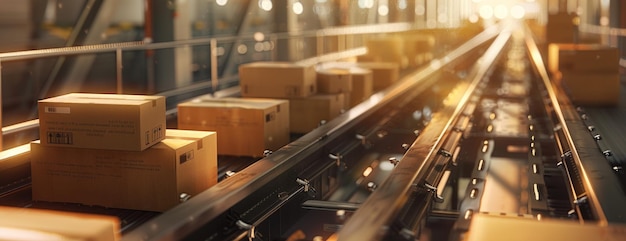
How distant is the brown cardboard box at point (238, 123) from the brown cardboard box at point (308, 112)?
0.99 metres

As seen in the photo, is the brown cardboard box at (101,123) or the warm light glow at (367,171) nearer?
the brown cardboard box at (101,123)

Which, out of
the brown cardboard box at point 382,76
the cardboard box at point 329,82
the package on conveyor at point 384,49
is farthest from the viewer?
the package on conveyor at point 384,49

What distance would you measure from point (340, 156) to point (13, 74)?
5.23m

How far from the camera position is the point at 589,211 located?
11.4 ft

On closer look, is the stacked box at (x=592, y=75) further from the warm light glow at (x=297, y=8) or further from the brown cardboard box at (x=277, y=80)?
the warm light glow at (x=297, y=8)

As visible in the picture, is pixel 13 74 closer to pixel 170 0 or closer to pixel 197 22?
pixel 170 0

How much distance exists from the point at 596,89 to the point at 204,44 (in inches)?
284

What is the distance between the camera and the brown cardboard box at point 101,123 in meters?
3.81

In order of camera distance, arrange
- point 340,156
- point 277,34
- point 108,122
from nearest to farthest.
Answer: point 108,122
point 340,156
point 277,34

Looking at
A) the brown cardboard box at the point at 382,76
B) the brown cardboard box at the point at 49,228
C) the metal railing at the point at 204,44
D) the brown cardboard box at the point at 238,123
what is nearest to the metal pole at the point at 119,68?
the metal railing at the point at 204,44

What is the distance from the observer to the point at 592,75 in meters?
8.30

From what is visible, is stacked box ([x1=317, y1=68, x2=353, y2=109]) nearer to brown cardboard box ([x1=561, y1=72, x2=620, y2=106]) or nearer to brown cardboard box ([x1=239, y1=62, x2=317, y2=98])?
brown cardboard box ([x1=239, y1=62, x2=317, y2=98])

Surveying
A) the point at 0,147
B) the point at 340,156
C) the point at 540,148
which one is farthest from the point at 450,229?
the point at 0,147

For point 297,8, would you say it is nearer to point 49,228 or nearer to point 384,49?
point 384,49
